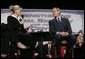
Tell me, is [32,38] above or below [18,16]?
below

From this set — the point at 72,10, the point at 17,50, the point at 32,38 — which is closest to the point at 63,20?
the point at 72,10

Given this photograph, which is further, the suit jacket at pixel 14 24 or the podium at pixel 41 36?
the suit jacket at pixel 14 24

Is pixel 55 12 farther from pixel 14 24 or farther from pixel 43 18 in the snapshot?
pixel 14 24

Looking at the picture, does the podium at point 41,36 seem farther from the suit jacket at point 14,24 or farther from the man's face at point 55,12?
the man's face at point 55,12

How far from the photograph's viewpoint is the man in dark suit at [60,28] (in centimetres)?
544

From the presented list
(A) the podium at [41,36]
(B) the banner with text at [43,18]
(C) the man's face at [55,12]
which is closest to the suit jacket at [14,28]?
(B) the banner with text at [43,18]

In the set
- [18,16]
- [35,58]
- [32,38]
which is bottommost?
[35,58]

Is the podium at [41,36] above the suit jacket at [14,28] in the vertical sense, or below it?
below

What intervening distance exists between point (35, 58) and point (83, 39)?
0.94m

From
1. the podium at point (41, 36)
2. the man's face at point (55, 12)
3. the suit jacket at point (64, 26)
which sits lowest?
Answer: the podium at point (41, 36)

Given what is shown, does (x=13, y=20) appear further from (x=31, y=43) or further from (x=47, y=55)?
(x=47, y=55)

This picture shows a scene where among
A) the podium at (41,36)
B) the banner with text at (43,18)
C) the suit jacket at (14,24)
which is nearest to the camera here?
the podium at (41,36)

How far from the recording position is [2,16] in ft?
17.9

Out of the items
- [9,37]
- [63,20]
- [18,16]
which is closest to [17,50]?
[9,37]
